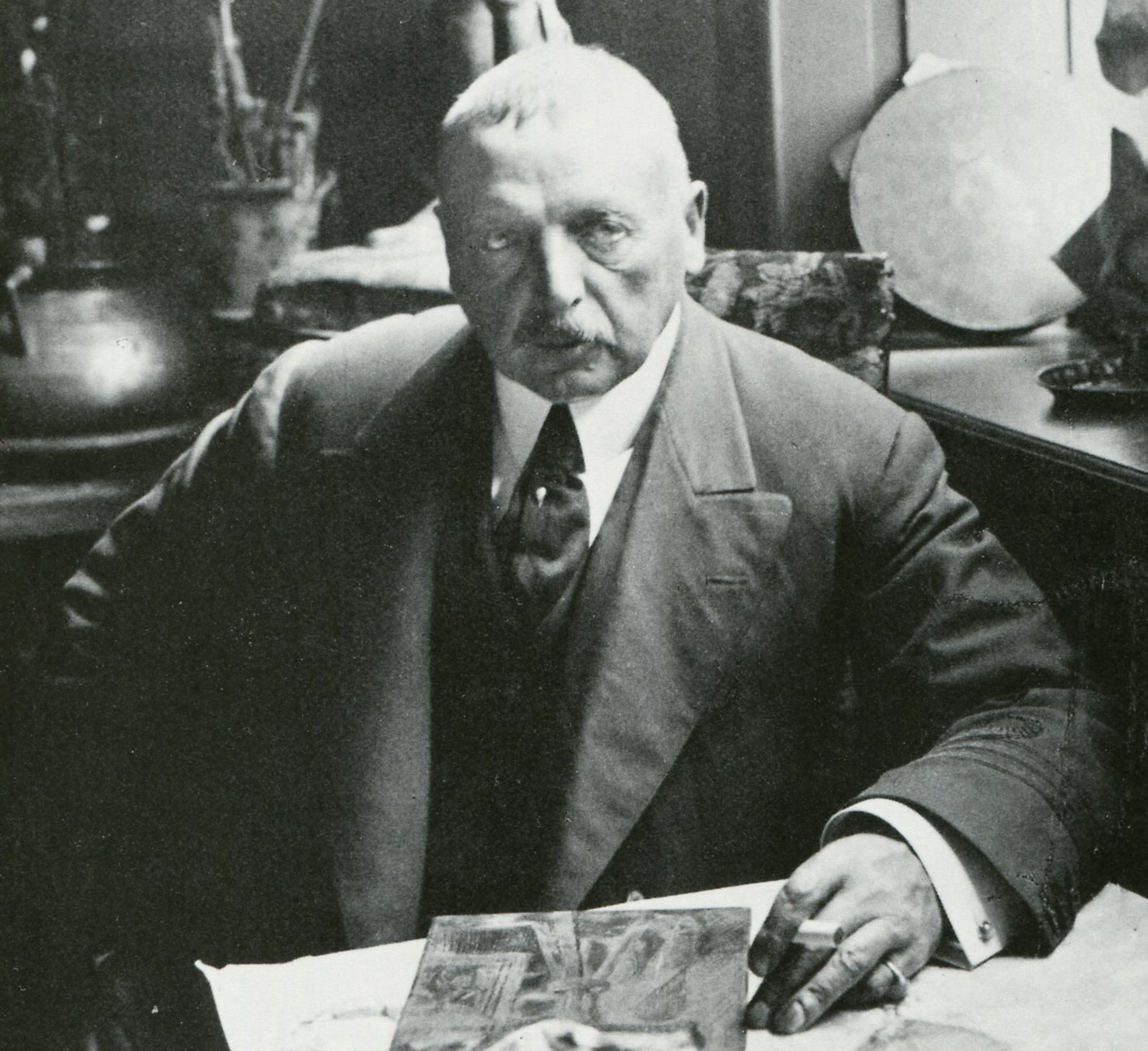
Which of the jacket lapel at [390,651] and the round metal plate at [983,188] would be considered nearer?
the jacket lapel at [390,651]

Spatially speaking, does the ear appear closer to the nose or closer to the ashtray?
the nose

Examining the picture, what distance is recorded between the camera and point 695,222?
1.23 meters

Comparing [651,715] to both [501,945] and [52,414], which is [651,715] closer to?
[501,945]

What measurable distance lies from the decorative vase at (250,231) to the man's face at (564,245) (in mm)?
354

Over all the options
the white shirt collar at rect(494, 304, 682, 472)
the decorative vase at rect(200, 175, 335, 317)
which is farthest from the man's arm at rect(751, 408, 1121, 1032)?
the decorative vase at rect(200, 175, 335, 317)

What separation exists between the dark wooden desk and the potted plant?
2.25ft

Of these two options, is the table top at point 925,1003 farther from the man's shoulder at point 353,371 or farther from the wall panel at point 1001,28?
the wall panel at point 1001,28

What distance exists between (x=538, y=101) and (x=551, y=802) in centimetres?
60

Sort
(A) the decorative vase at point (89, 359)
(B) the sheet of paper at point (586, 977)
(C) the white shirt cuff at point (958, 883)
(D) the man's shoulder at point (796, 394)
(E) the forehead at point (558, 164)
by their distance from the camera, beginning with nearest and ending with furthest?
1. (B) the sheet of paper at point (586, 977)
2. (C) the white shirt cuff at point (958, 883)
3. (E) the forehead at point (558, 164)
4. (D) the man's shoulder at point (796, 394)
5. (A) the decorative vase at point (89, 359)

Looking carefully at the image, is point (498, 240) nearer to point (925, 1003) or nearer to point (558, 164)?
point (558, 164)

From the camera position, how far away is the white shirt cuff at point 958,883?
0.87 m

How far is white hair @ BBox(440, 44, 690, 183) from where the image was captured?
112 cm

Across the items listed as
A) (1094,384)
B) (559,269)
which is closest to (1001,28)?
(1094,384)

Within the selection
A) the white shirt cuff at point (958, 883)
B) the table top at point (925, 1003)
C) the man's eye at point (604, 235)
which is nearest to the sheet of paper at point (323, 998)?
the table top at point (925, 1003)
